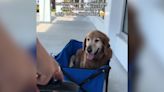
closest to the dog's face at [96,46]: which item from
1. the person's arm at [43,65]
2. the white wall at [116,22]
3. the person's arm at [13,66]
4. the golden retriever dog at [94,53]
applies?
the golden retriever dog at [94,53]

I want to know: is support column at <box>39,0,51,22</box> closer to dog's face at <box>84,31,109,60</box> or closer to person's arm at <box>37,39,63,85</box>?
dog's face at <box>84,31,109,60</box>

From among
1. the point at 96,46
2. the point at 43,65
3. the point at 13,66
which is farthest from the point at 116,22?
the point at 13,66

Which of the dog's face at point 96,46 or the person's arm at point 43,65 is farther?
the dog's face at point 96,46

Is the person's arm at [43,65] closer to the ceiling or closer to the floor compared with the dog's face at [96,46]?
closer to the ceiling

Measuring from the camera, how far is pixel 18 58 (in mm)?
418

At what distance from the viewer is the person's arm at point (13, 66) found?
1.31 feet

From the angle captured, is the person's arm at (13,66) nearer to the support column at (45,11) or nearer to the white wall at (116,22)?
the white wall at (116,22)

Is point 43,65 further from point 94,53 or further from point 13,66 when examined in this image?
point 94,53

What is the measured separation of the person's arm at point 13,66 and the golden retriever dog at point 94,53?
89.4 inches

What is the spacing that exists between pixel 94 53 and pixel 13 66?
2.39 meters

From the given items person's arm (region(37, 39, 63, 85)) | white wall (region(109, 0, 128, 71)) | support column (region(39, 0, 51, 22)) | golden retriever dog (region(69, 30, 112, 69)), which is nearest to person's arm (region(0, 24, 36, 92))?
person's arm (region(37, 39, 63, 85))

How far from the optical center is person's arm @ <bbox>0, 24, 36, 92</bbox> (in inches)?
15.7

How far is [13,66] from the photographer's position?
0.41 meters

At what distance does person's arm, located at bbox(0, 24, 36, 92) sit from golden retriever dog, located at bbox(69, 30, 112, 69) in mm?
2271
